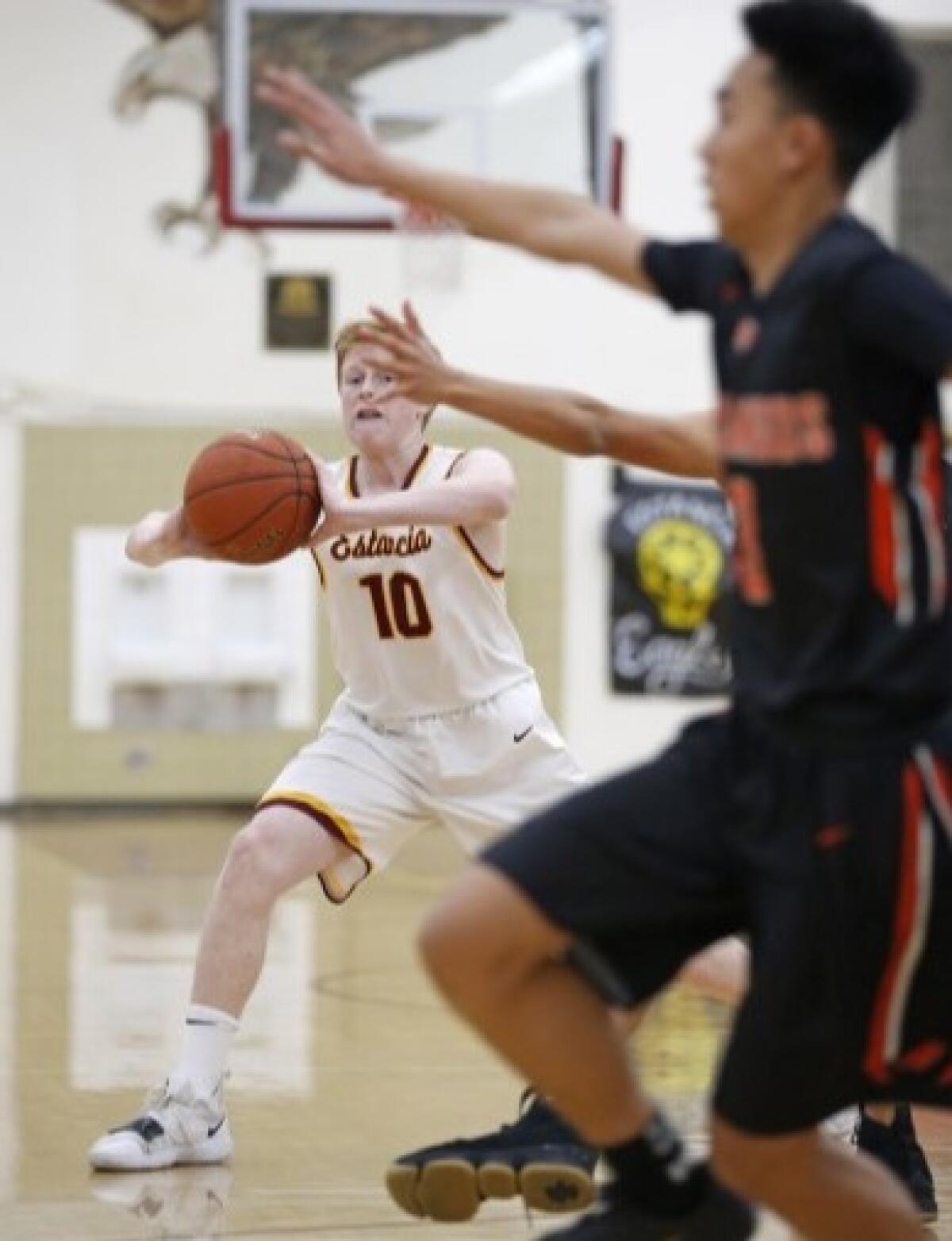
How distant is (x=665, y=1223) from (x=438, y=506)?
205cm

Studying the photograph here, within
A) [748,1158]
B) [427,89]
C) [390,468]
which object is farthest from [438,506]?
[427,89]

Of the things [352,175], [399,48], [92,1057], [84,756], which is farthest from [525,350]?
[352,175]

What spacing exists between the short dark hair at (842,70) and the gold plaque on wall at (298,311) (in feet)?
38.1

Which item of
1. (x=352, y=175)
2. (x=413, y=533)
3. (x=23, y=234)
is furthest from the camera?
(x=23, y=234)

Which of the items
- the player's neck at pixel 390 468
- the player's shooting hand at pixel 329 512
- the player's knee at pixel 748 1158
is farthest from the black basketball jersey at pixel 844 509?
the player's neck at pixel 390 468

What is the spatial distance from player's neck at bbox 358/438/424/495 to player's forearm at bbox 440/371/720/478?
211 cm

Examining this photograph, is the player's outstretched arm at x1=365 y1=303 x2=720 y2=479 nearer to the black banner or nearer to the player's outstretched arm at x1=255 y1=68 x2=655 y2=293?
the player's outstretched arm at x1=255 y1=68 x2=655 y2=293

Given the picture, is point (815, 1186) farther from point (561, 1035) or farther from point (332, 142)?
point (332, 142)

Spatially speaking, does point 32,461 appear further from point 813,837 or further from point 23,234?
point 813,837

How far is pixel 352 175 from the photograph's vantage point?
3818 millimetres

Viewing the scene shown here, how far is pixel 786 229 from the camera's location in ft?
11.9

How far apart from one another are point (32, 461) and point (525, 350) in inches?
118

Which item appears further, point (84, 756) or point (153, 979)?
point (84, 756)

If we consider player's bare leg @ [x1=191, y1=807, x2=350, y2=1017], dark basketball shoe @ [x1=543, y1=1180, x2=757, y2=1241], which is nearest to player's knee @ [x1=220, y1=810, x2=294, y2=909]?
player's bare leg @ [x1=191, y1=807, x2=350, y2=1017]
